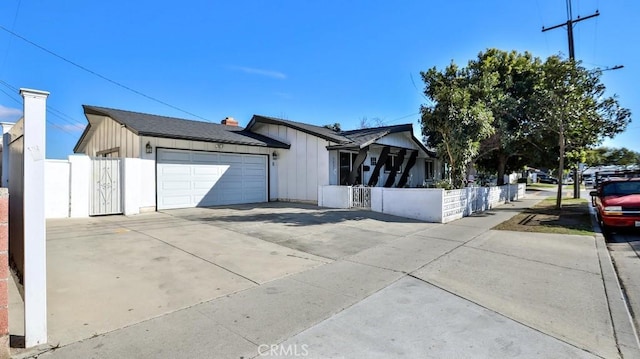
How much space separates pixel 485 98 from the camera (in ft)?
44.4

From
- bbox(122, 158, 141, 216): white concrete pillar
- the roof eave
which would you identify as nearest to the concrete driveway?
bbox(122, 158, 141, 216): white concrete pillar

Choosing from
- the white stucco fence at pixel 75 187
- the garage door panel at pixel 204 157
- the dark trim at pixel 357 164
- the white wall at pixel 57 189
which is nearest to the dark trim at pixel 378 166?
the dark trim at pixel 357 164

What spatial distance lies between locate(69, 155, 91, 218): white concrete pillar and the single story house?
189 cm

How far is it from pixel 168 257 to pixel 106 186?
7.03m

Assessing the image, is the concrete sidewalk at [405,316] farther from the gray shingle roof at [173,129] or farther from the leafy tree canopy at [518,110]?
the gray shingle roof at [173,129]

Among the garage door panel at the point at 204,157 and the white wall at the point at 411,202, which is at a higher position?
the garage door panel at the point at 204,157

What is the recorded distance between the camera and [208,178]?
46.1ft

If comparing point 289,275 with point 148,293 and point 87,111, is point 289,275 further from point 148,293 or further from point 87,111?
point 87,111

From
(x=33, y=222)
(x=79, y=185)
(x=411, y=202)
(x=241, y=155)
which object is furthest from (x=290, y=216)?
(x=33, y=222)

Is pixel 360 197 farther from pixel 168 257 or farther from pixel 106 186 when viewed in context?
pixel 106 186

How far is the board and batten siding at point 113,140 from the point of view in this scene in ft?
41.5

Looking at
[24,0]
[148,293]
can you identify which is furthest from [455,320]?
[24,0]

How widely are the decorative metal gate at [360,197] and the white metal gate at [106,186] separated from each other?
28.2 feet

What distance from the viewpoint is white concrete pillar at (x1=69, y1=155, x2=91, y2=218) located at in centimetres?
1036
